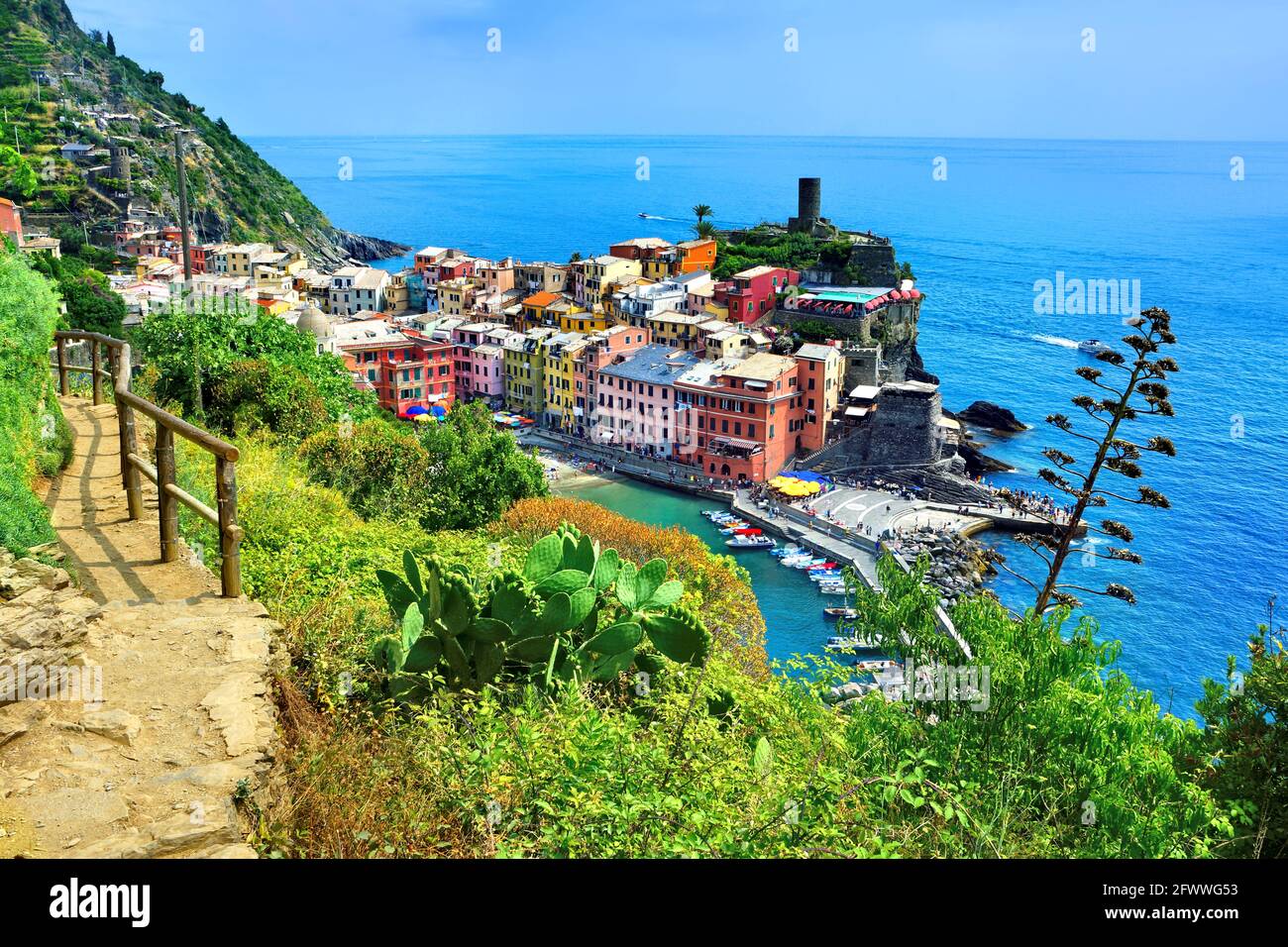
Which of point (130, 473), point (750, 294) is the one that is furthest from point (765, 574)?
point (130, 473)

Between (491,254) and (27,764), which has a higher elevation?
(491,254)

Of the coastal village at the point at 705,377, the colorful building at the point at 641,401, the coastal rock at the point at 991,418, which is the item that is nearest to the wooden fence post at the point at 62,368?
the coastal village at the point at 705,377

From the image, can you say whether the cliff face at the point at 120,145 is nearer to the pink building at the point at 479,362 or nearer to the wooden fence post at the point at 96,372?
the pink building at the point at 479,362

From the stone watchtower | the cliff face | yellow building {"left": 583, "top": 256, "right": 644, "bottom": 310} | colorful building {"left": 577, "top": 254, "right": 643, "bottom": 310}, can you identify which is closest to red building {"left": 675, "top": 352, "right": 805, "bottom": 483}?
yellow building {"left": 583, "top": 256, "right": 644, "bottom": 310}

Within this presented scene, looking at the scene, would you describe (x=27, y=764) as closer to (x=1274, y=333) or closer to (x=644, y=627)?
(x=644, y=627)

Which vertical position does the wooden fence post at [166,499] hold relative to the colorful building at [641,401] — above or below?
above

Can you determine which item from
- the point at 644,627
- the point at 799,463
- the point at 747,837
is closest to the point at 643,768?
the point at 747,837
